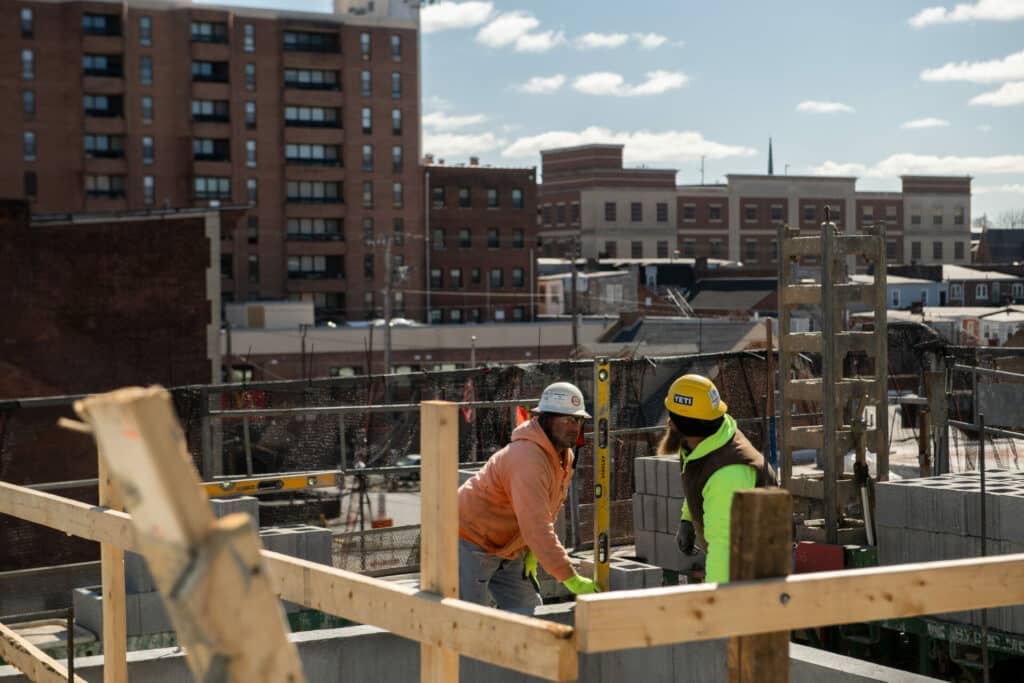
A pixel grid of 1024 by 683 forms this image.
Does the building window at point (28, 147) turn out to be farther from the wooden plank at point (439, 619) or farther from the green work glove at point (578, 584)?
the wooden plank at point (439, 619)

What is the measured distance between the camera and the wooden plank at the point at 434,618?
3.38 metres

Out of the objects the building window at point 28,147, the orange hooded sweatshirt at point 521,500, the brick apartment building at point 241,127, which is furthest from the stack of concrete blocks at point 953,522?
the building window at point 28,147

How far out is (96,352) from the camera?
33094 mm

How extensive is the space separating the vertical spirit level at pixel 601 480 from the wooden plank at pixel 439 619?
4.66 m

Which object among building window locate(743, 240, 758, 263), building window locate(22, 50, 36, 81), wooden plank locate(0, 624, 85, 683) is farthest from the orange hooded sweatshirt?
building window locate(743, 240, 758, 263)

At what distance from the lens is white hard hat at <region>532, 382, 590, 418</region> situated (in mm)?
7051

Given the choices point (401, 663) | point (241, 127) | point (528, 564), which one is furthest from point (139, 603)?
point (241, 127)

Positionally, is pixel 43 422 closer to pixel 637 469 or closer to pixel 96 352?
A: pixel 96 352

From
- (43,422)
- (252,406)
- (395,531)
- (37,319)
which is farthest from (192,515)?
(37,319)

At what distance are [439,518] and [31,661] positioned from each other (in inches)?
128

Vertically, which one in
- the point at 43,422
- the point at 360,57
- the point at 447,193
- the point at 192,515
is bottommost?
the point at 43,422

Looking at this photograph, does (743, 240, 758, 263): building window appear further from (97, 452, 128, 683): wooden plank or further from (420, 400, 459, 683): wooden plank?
(420, 400, 459, 683): wooden plank

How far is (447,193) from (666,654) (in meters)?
75.8

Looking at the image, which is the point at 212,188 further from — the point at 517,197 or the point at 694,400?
the point at 694,400
